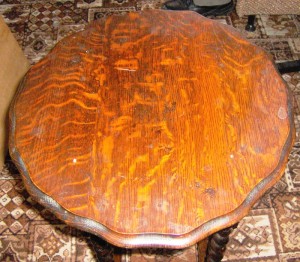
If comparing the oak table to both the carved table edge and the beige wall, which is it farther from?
the beige wall

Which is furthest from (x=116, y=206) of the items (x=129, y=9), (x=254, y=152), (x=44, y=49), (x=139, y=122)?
(x=129, y=9)

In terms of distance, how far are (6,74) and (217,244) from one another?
1.06m

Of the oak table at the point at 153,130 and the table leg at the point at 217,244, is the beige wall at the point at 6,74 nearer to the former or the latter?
the oak table at the point at 153,130

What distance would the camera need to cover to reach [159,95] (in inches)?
38.3

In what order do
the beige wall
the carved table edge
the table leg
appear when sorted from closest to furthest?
1. the carved table edge
2. the table leg
3. the beige wall

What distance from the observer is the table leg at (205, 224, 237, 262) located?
3.17 ft

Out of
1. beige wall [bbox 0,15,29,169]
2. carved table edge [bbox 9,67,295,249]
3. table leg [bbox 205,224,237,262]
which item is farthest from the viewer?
beige wall [bbox 0,15,29,169]

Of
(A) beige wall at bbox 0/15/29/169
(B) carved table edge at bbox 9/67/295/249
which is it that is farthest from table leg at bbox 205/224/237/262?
(A) beige wall at bbox 0/15/29/169

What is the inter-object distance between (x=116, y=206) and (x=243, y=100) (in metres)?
0.40

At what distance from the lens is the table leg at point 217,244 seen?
0.97 metres

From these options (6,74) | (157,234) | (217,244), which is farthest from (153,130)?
(6,74)

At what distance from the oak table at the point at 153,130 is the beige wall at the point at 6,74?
1.84 ft

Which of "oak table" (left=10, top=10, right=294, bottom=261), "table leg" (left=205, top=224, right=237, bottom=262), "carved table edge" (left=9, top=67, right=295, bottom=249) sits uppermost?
"oak table" (left=10, top=10, right=294, bottom=261)

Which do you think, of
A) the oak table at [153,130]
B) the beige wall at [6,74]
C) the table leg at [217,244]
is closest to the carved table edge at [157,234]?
the oak table at [153,130]
